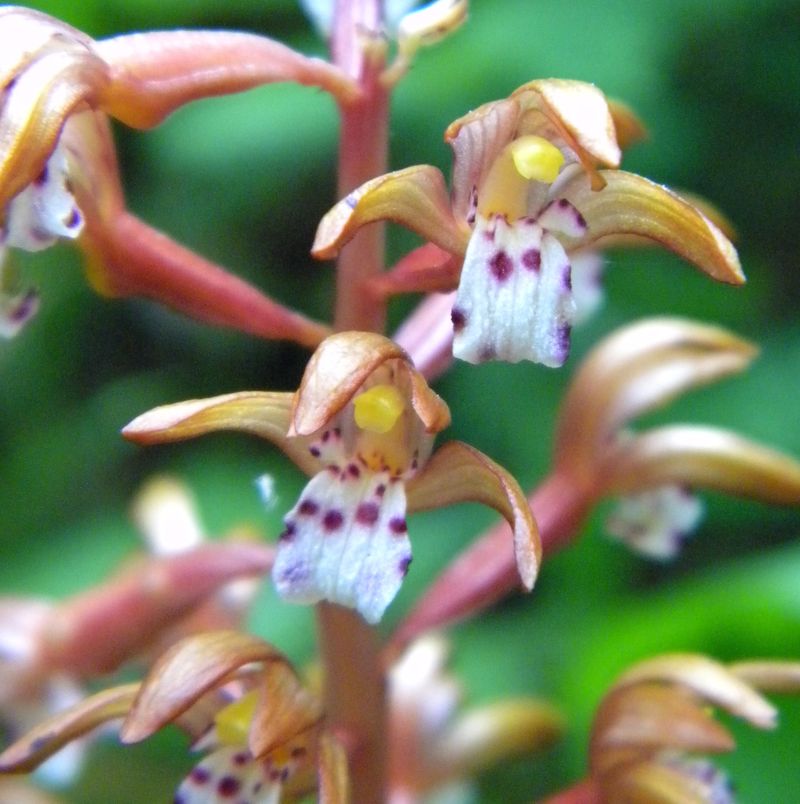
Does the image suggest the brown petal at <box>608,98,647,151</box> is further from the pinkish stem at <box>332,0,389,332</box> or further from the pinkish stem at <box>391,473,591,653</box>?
the pinkish stem at <box>391,473,591,653</box>

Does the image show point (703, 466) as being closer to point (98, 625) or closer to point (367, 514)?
point (367, 514)

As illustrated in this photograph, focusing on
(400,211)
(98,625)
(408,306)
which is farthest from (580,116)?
(408,306)

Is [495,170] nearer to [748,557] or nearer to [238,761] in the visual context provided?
[238,761]

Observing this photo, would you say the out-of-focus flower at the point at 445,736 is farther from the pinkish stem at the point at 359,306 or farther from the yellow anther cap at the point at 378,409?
the yellow anther cap at the point at 378,409

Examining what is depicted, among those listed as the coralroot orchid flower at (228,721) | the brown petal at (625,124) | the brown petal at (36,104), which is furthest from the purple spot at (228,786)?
the brown petal at (625,124)

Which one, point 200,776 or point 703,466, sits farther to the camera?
point 703,466

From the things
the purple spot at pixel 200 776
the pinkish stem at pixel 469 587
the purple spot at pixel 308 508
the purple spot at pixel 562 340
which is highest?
the purple spot at pixel 562 340
